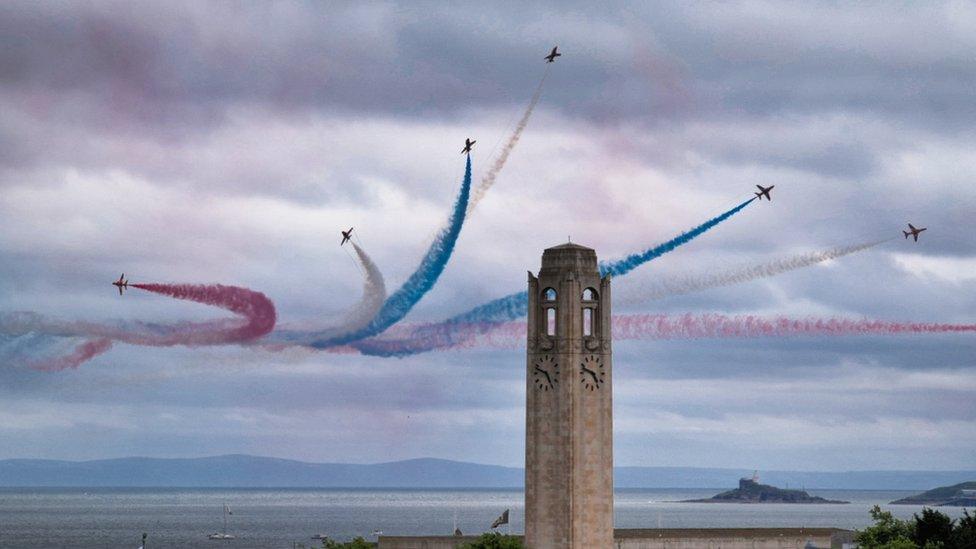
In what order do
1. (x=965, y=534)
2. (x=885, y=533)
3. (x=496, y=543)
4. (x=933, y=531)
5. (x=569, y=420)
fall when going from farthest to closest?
(x=885, y=533) < (x=933, y=531) < (x=965, y=534) < (x=496, y=543) < (x=569, y=420)

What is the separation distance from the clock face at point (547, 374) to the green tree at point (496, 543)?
1258 cm

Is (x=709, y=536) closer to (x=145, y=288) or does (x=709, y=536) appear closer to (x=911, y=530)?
(x=911, y=530)

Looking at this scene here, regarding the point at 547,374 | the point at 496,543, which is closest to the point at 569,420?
the point at 547,374

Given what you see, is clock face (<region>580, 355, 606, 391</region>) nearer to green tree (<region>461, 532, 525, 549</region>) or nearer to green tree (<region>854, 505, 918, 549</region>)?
green tree (<region>461, 532, 525, 549</region>)

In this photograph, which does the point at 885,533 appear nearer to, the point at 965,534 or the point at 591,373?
the point at 965,534

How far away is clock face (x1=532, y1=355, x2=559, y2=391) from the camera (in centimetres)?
9162

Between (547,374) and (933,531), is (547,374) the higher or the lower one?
the higher one

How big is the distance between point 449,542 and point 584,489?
25.4 metres

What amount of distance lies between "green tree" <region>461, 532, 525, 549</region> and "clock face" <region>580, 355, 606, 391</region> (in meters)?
13.1

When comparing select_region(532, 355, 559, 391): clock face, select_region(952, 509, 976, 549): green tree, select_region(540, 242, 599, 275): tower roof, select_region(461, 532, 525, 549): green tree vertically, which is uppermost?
select_region(540, 242, 599, 275): tower roof

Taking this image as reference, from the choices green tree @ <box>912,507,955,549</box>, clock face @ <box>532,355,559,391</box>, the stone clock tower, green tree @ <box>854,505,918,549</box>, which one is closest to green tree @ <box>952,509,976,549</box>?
green tree @ <box>912,507,955,549</box>

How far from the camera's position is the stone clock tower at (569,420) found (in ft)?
299

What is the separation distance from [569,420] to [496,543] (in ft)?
42.4

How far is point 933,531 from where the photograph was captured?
108m
